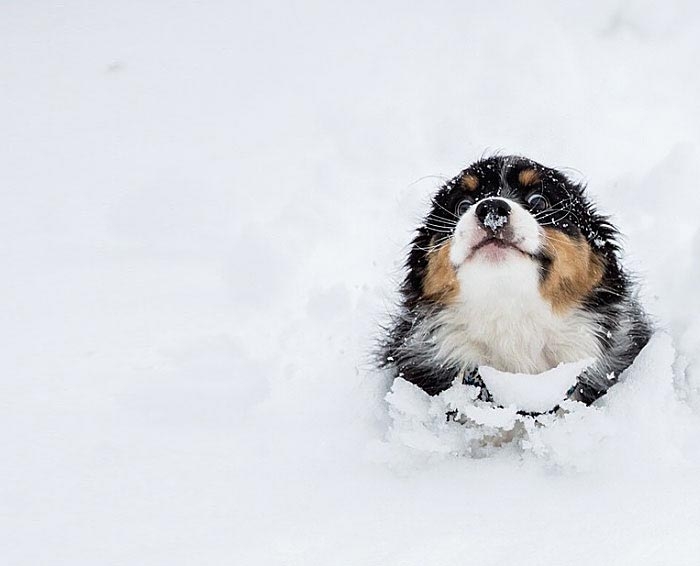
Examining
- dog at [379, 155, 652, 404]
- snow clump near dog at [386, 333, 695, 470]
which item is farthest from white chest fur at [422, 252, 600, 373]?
snow clump near dog at [386, 333, 695, 470]

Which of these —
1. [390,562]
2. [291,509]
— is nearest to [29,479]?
[291,509]

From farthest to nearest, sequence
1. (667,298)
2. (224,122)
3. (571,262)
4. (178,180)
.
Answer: (224,122) → (178,180) → (667,298) → (571,262)

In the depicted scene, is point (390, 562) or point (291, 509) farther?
point (291, 509)

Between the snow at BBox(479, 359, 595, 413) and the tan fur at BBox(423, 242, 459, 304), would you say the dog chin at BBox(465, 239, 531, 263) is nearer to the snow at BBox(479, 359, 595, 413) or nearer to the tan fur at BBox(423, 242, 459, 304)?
the tan fur at BBox(423, 242, 459, 304)

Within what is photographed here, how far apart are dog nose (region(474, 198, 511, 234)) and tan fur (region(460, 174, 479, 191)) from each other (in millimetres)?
351

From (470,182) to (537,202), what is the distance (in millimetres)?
241

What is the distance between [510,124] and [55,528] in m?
2.95

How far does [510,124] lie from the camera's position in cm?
429

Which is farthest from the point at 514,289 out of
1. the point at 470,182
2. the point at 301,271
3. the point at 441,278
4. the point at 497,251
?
the point at 301,271

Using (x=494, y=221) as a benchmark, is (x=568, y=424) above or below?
below

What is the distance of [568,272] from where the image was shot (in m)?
2.67

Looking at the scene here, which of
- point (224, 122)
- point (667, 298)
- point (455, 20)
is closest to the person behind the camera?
point (667, 298)

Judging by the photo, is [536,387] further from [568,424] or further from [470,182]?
[470,182]

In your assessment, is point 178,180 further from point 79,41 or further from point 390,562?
point 390,562
